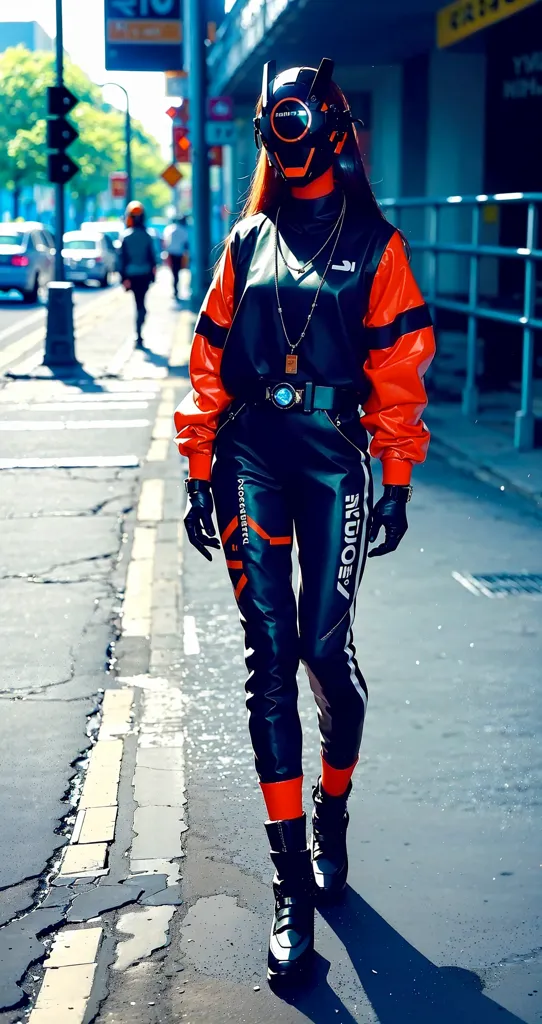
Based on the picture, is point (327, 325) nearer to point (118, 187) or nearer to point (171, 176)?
point (171, 176)

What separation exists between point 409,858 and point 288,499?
3.54ft

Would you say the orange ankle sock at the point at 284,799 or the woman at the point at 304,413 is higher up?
the woman at the point at 304,413

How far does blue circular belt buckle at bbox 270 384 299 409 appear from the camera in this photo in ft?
12.1

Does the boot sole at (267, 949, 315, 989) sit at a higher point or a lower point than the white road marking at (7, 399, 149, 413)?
higher

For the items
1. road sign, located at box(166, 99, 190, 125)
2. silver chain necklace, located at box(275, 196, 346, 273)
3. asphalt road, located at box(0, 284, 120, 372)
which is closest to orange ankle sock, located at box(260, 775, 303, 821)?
silver chain necklace, located at box(275, 196, 346, 273)

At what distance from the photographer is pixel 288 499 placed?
3787 millimetres

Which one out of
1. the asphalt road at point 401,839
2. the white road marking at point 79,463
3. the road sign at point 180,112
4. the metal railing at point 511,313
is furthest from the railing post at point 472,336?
the road sign at point 180,112

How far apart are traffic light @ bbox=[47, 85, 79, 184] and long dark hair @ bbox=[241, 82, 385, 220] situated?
14.8 metres

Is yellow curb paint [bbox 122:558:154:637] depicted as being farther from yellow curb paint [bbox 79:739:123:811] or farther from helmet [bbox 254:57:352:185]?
helmet [bbox 254:57:352:185]

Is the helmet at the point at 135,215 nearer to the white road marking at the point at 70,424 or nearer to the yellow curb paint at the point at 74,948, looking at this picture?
the white road marking at the point at 70,424

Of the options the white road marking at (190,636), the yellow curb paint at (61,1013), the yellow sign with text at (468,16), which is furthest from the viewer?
the yellow sign with text at (468,16)

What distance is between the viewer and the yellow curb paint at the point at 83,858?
13.5 feet

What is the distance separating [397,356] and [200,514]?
627 millimetres

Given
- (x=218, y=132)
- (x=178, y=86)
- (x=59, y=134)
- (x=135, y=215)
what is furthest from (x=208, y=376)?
(x=178, y=86)
